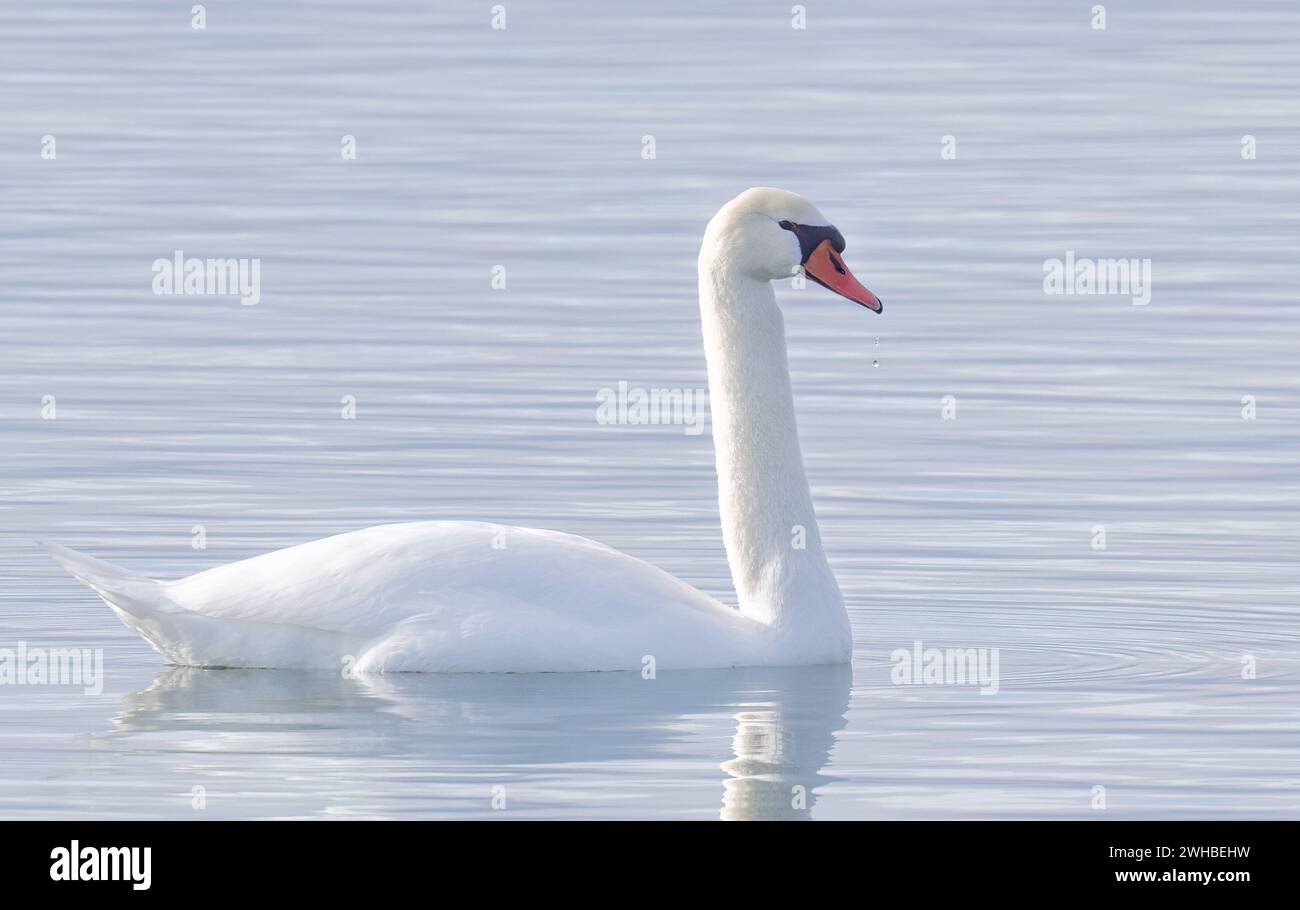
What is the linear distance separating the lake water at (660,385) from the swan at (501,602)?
0.43 feet

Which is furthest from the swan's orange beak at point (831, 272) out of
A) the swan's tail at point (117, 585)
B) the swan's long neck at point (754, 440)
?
the swan's tail at point (117, 585)

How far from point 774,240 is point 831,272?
0.29m

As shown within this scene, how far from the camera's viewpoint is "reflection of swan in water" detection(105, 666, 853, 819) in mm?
10695

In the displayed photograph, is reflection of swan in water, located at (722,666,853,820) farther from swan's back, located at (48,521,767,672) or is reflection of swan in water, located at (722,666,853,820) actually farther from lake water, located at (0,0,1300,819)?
swan's back, located at (48,521,767,672)

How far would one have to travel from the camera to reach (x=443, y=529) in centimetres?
1303

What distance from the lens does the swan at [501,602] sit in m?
12.8

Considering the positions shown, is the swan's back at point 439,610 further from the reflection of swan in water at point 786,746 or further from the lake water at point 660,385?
the reflection of swan in water at point 786,746

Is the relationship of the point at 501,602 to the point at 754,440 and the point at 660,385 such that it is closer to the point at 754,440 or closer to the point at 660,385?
the point at 754,440

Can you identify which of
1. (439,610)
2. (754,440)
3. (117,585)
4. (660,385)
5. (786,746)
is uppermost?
(660,385)

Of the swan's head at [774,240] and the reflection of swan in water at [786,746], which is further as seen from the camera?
the swan's head at [774,240]

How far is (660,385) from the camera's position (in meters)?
19.7

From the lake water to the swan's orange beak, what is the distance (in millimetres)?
1512

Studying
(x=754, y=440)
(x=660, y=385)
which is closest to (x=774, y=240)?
(x=754, y=440)

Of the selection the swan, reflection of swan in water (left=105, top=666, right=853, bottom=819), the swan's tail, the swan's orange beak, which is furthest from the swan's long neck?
the swan's tail
